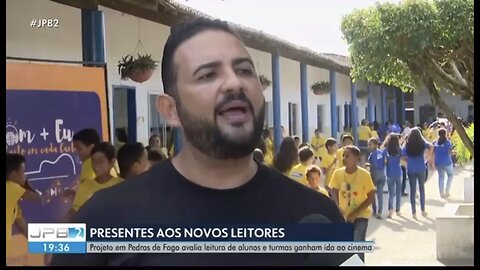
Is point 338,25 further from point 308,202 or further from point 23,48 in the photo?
point 23,48

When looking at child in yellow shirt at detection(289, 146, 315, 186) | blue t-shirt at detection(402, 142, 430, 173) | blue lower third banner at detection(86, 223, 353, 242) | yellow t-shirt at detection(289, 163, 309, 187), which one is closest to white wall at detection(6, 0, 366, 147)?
child in yellow shirt at detection(289, 146, 315, 186)

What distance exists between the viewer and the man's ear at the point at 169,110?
297 cm

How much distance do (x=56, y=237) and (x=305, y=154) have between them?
116cm

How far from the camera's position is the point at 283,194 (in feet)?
9.89

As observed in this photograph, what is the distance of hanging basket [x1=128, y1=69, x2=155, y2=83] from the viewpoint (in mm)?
3031

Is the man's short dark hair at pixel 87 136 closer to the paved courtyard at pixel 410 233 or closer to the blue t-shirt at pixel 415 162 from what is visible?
the paved courtyard at pixel 410 233

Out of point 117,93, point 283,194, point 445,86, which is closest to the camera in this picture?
point 283,194

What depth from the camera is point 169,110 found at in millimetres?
2986

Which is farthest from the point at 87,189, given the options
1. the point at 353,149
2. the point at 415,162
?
the point at 415,162

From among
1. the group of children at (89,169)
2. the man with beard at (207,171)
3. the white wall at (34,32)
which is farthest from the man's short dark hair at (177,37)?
the white wall at (34,32)

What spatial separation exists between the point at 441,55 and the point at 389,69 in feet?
0.95

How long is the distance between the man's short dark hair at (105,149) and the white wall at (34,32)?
1.38 feet

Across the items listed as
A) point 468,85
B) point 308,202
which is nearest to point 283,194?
point 308,202

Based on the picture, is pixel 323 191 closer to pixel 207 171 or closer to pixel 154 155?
pixel 207 171
